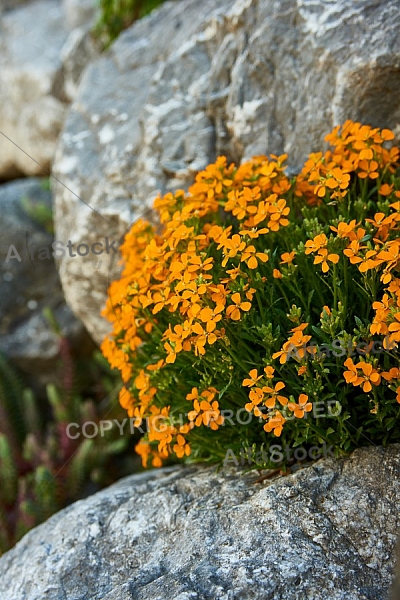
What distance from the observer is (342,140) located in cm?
269

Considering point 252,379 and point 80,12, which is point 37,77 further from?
point 252,379

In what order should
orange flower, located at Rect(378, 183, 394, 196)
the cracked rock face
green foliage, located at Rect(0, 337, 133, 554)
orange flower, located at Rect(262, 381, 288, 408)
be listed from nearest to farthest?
1. the cracked rock face
2. orange flower, located at Rect(262, 381, 288, 408)
3. orange flower, located at Rect(378, 183, 394, 196)
4. green foliage, located at Rect(0, 337, 133, 554)

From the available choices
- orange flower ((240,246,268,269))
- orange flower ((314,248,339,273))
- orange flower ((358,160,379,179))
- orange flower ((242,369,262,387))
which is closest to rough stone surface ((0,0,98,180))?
orange flower ((358,160,379,179))

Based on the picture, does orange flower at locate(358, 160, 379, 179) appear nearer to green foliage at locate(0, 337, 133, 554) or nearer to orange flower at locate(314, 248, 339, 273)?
orange flower at locate(314, 248, 339, 273)

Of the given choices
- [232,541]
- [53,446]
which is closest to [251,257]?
[232,541]

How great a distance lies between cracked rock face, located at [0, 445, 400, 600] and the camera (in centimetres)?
204

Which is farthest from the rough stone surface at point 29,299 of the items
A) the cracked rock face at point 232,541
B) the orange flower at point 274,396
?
the orange flower at point 274,396

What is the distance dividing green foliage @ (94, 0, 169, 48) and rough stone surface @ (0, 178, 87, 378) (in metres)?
1.45

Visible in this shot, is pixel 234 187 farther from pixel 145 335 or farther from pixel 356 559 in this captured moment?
pixel 356 559

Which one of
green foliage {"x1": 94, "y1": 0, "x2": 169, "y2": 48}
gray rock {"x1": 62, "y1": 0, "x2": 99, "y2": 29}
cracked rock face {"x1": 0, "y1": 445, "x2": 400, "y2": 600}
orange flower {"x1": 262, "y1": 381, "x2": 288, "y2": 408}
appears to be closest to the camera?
cracked rock face {"x1": 0, "y1": 445, "x2": 400, "y2": 600}

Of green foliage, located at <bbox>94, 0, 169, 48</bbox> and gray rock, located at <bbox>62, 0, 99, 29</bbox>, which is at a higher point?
gray rock, located at <bbox>62, 0, 99, 29</bbox>

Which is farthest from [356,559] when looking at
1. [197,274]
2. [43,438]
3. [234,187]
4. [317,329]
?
[43,438]

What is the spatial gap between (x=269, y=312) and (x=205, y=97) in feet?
5.42

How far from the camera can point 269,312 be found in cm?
235
